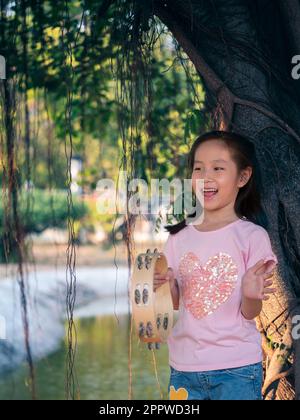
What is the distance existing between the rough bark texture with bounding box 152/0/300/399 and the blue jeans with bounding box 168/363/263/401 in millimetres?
533

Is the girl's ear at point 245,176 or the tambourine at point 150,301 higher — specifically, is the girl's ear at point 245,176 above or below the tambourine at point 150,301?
above

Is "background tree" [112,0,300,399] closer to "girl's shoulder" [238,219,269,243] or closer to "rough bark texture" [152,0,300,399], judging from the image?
"rough bark texture" [152,0,300,399]

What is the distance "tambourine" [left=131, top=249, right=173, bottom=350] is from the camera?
2209mm

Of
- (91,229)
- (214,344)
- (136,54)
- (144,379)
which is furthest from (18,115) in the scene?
(91,229)

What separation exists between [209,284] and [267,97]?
30.4 inches

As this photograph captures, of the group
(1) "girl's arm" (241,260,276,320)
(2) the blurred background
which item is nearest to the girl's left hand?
(1) "girl's arm" (241,260,276,320)

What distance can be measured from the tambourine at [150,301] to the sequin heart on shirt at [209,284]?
0.05 m

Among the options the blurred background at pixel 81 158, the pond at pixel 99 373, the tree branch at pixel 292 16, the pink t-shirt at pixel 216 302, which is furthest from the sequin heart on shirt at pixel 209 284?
the pond at pixel 99 373

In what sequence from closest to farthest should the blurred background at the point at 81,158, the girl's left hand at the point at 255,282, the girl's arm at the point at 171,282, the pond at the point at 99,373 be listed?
1. the girl's left hand at the point at 255,282
2. the girl's arm at the point at 171,282
3. the blurred background at the point at 81,158
4. the pond at the point at 99,373

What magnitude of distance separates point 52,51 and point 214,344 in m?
2.88

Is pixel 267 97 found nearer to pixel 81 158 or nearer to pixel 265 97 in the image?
pixel 265 97

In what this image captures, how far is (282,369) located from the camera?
9.20ft

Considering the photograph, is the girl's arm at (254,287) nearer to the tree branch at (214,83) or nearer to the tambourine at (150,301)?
the tambourine at (150,301)

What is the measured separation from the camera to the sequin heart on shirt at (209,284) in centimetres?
222
